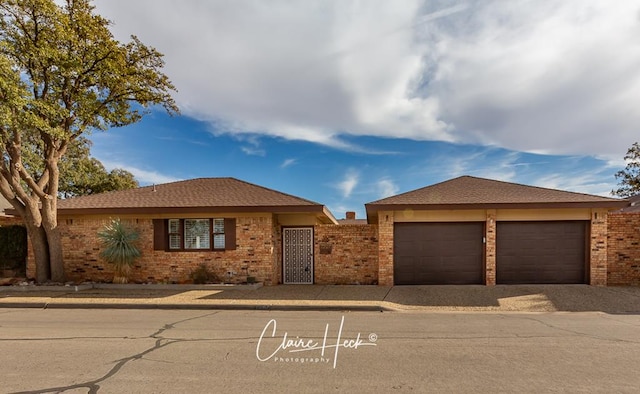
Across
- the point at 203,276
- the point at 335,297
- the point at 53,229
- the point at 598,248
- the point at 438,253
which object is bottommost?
the point at 335,297

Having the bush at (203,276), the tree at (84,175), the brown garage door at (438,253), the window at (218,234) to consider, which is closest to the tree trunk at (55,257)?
the bush at (203,276)

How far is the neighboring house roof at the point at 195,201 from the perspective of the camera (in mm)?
12461

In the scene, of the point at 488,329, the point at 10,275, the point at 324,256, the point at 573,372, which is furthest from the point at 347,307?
the point at 10,275

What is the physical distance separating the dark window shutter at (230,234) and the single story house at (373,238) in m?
0.04

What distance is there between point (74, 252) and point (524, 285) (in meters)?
15.9

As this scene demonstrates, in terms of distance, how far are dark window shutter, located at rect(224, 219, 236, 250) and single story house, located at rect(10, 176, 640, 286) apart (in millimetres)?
36

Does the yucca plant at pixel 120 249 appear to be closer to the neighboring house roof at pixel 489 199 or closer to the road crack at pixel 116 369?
the road crack at pixel 116 369

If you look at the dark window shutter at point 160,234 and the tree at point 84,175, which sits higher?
the tree at point 84,175

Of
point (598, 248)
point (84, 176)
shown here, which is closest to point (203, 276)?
point (598, 248)

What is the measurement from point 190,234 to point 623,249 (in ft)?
49.4

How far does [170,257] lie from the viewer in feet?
43.3
